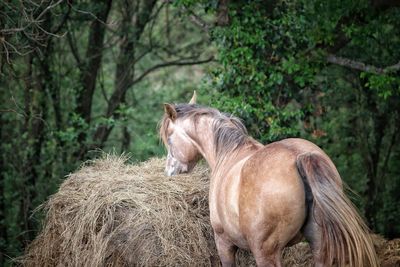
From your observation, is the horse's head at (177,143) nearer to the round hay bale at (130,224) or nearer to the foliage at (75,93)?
the round hay bale at (130,224)

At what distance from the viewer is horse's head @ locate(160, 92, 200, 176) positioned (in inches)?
239

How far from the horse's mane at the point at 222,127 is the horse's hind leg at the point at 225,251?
29.1 inches

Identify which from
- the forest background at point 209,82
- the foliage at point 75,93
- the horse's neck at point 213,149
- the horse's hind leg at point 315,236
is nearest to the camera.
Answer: the horse's hind leg at point 315,236

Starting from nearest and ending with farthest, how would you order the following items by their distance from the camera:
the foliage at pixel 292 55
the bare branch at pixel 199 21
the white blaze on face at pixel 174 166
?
the white blaze on face at pixel 174 166
the foliage at pixel 292 55
the bare branch at pixel 199 21

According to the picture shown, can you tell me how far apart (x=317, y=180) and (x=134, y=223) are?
225cm

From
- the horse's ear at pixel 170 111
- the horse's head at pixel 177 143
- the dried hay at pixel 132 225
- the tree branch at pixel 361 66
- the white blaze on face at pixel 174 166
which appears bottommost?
the dried hay at pixel 132 225

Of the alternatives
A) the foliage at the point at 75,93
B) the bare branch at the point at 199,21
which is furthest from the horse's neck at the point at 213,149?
the bare branch at the point at 199,21

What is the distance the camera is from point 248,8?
901 centimetres

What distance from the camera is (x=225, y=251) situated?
562cm

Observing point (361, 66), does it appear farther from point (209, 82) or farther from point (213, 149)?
point (213, 149)

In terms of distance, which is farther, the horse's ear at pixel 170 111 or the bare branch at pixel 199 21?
the bare branch at pixel 199 21

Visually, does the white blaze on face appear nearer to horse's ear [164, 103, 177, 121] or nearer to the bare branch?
horse's ear [164, 103, 177, 121]

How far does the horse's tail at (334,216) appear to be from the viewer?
14.6ft

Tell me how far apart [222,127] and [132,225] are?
131 cm
